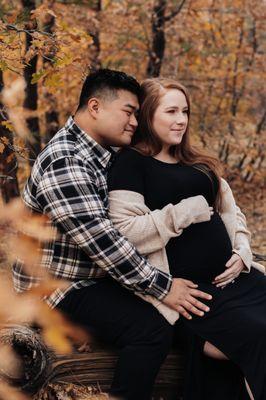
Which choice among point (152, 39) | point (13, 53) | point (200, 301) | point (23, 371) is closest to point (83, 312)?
point (23, 371)

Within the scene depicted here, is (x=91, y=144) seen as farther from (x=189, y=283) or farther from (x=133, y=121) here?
(x=189, y=283)

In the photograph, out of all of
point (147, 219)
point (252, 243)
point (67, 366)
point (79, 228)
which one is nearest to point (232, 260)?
point (147, 219)

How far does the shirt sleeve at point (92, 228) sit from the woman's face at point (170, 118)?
2.13 ft

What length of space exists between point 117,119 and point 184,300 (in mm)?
1066

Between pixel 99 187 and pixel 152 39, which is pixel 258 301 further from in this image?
pixel 152 39

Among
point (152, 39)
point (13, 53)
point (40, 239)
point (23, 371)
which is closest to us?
point (23, 371)

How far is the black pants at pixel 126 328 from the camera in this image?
9.71 feet

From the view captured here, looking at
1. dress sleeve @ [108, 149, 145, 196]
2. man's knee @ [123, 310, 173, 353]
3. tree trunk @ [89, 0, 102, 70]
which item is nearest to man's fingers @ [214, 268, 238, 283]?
man's knee @ [123, 310, 173, 353]

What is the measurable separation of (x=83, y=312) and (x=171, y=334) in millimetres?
476

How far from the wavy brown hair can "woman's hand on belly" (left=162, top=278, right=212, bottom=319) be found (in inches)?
27.1

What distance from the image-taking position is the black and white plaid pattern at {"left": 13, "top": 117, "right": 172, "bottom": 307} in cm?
304

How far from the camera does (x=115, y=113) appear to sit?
11.1ft

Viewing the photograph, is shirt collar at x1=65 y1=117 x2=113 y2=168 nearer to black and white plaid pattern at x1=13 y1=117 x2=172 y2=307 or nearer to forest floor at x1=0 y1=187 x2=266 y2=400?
black and white plaid pattern at x1=13 y1=117 x2=172 y2=307

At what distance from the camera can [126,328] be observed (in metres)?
3.05
